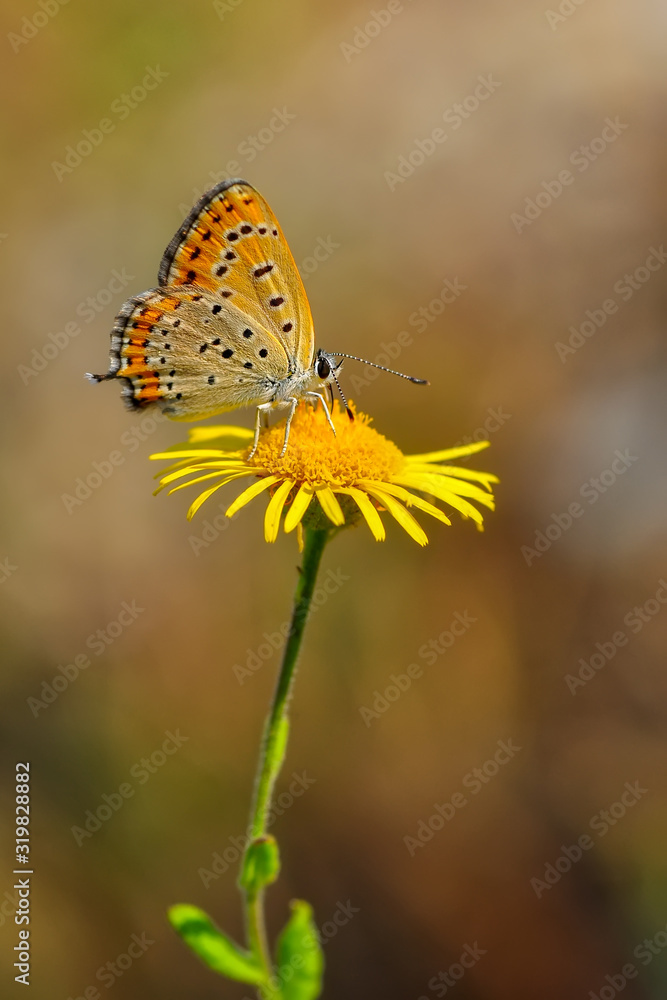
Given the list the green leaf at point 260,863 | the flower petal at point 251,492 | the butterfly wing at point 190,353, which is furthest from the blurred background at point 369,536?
the flower petal at point 251,492

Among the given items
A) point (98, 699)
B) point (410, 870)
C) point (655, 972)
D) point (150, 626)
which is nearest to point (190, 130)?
point (150, 626)
